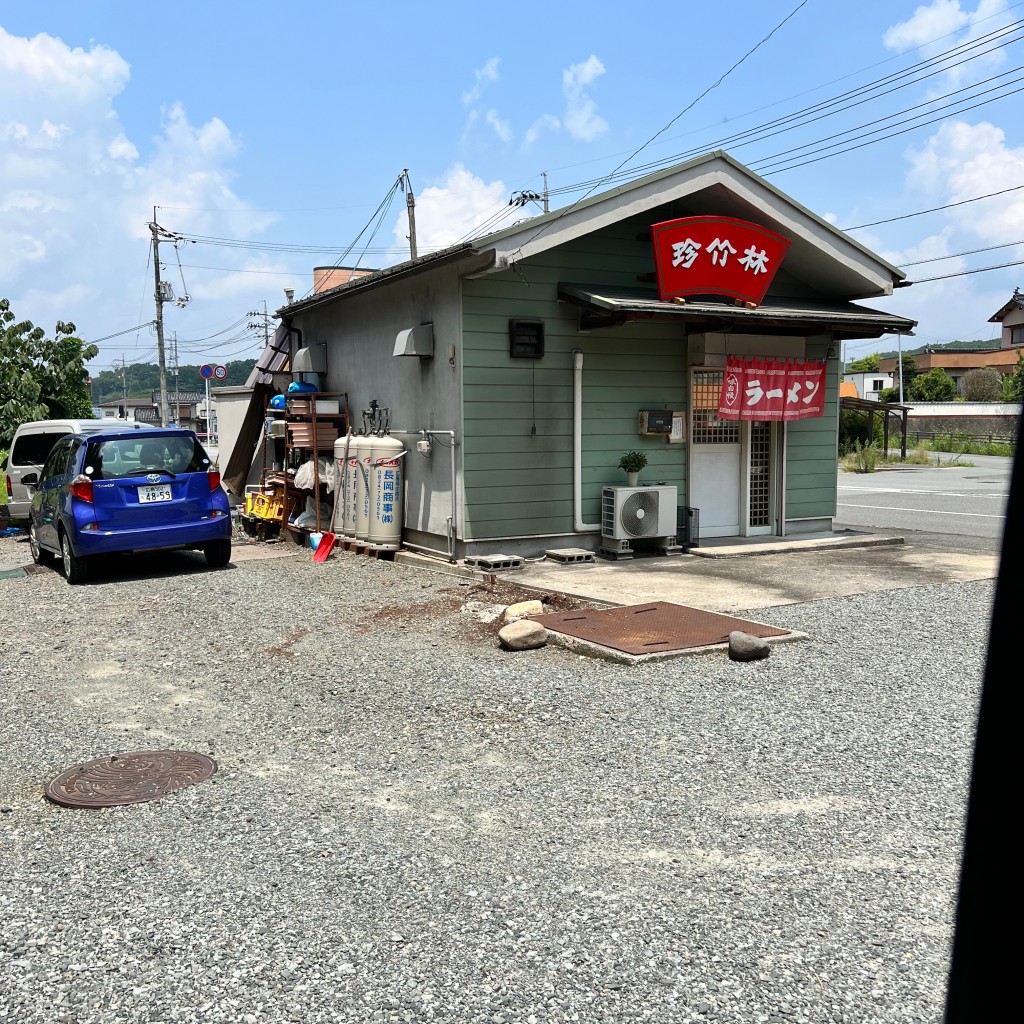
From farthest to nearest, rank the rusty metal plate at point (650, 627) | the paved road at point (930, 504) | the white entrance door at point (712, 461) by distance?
the paved road at point (930, 504) → the white entrance door at point (712, 461) → the rusty metal plate at point (650, 627)

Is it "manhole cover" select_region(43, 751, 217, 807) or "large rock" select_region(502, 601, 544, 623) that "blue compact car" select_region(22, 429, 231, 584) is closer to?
"large rock" select_region(502, 601, 544, 623)

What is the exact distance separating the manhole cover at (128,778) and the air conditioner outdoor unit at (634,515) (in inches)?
276

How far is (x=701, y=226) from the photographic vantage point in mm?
11430

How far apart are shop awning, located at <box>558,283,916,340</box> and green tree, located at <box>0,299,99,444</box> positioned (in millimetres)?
15219

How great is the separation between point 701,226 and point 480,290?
2.86 metres

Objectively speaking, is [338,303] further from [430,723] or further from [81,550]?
[430,723]

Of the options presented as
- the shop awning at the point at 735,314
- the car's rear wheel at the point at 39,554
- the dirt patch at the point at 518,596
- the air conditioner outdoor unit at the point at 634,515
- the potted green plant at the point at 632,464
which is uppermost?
the shop awning at the point at 735,314

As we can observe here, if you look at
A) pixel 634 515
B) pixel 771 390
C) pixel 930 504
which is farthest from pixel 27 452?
pixel 930 504

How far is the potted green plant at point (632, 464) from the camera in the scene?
1155cm

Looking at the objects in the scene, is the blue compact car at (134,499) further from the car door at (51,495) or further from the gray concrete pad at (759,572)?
the gray concrete pad at (759,572)

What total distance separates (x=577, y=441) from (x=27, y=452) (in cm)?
1018

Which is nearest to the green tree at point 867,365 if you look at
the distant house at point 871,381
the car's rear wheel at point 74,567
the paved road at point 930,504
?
the distant house at point 871,381

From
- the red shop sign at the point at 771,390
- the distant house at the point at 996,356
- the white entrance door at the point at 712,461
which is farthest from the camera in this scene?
the distant house at the point at 996,356

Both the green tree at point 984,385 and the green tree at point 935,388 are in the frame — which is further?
the green tree at point 935,388
